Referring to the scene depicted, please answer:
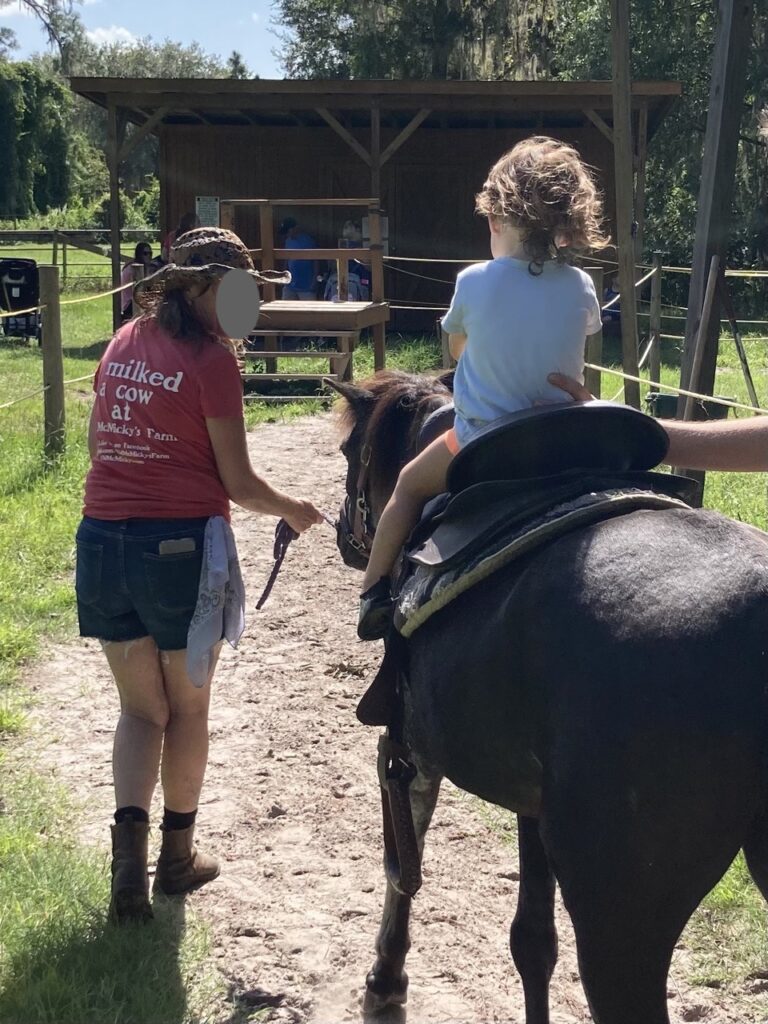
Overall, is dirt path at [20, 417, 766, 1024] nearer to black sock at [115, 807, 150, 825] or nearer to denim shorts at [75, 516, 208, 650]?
black sock at [115, 807, 150, 825]

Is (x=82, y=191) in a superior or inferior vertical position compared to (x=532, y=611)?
superior

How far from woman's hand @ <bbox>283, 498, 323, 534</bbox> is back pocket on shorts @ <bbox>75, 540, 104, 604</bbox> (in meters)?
0.58

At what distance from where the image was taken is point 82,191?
52.2 m

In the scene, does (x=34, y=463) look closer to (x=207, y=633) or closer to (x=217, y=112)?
(x=207, y=633)

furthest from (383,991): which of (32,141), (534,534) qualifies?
(32,141)

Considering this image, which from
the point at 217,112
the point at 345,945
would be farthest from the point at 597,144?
the point at 345,945

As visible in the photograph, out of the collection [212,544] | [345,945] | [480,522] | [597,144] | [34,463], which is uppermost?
[597,144]

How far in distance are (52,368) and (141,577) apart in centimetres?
577

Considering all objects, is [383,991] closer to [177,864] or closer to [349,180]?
[177,864]

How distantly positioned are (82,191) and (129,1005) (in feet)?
178

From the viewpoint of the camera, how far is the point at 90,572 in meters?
2.96

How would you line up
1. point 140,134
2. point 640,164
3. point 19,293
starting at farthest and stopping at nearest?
point 19,293
point 640,164
point 140,134

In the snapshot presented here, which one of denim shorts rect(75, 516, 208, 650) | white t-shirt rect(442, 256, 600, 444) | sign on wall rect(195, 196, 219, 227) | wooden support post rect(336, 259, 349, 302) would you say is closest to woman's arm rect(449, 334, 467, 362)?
white t-shirt rect(442, 256, 600, 444)

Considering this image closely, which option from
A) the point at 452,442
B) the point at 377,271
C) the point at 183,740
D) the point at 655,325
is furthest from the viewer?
the point at 377,271
